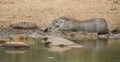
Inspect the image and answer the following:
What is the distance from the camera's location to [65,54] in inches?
717

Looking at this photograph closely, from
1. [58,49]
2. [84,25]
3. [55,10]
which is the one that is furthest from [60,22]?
[58,49]

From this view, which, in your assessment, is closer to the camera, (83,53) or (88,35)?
(83,53)

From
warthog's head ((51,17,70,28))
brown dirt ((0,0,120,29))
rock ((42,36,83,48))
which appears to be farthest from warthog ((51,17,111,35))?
rock ((42,36,83,48))

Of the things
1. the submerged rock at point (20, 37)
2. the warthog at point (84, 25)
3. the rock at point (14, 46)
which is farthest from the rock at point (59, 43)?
the warthog at point (84, 25)

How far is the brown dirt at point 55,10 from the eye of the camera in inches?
1061

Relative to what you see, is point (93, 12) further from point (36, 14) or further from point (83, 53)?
point (83, 53)

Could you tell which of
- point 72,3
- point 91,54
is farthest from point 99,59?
point 72,3

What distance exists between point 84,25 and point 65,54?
21.3 ft

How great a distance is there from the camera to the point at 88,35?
79.3ft

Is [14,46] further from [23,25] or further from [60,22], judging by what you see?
[60,22]

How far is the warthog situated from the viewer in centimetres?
2453

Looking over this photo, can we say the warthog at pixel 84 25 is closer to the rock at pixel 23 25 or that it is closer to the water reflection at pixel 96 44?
the rock at pixel 23 25

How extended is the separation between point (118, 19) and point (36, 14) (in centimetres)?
391

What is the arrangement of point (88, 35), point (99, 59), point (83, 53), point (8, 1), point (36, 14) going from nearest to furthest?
point (99, 59)
point (83, 53)
point (88, 35)
point (36, 14)
point (8, 1)
